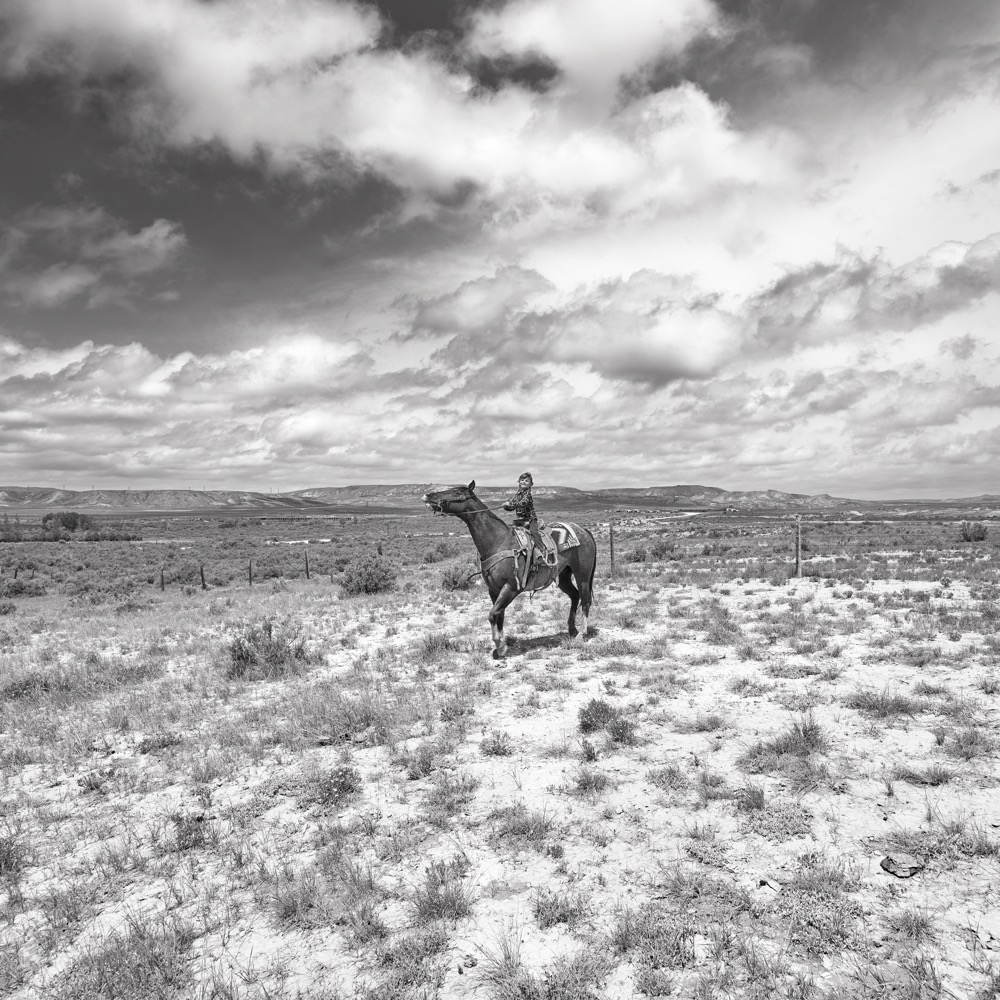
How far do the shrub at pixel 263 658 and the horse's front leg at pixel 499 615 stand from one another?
12.4 ft

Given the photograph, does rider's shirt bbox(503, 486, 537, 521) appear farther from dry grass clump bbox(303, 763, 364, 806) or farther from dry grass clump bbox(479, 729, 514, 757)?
dry grass clump bbox(303, 763, 364, 806)

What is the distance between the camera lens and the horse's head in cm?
1052

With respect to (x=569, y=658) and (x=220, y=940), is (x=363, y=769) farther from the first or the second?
(x=569, y=658)

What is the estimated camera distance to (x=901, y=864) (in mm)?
4383

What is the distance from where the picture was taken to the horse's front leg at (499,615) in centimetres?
1067

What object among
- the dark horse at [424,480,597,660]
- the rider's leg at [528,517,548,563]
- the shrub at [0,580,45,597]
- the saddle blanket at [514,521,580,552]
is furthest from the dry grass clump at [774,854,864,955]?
the shrub at [0,580,45,597]

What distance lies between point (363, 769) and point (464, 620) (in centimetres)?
874

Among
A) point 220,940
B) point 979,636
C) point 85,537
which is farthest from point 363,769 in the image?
point 85,537

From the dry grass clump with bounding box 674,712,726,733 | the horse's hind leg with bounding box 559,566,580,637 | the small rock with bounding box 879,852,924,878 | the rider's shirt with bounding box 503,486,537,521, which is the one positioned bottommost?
the dry grass clump with bounding box 674,712,726,733

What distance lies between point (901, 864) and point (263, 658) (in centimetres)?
1033

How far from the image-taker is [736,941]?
12.1 ft

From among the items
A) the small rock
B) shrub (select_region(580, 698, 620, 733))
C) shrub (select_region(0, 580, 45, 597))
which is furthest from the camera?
shrub (select_region(0, 580, 45, 597))

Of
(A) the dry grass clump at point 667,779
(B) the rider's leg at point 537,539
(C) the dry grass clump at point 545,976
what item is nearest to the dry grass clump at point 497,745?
(A) the dry grass clump at point 667,779

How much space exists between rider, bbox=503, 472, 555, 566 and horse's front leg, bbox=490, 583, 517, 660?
0.94 meters
